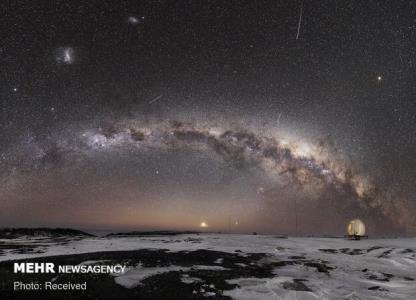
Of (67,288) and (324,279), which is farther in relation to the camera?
(324,279)

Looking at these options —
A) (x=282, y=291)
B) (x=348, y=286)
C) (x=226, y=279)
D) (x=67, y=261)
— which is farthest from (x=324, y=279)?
(x=67, y=261)

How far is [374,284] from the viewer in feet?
41.3

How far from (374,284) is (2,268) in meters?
15.1

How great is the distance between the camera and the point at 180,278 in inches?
506

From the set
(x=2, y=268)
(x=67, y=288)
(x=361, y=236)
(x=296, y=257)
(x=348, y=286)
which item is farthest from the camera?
(x=361, y=236)

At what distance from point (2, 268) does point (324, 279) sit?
44.0ft

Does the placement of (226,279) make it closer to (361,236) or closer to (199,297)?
(199,297)

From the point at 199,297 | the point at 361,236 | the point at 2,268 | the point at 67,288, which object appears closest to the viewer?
the point at 199,297

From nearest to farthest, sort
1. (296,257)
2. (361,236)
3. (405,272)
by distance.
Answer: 1. (405,272)
2. (296,257)
3. (361,236)

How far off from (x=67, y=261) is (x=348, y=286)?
12.8 metres

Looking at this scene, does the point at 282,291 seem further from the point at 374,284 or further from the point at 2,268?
the point at 2,268

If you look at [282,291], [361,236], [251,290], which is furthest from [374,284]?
Result: [361,236]

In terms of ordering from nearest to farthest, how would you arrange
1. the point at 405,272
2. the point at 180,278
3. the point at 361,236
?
1. the point at 180,278
2. the point at 405,272
3. the point at 361,236

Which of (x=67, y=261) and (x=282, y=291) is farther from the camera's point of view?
(x=67, y=261)
